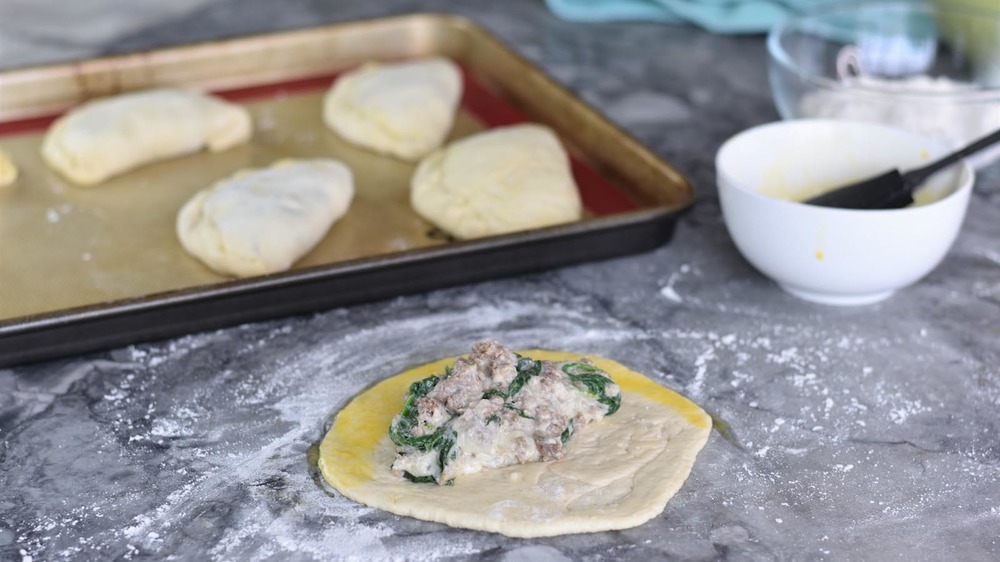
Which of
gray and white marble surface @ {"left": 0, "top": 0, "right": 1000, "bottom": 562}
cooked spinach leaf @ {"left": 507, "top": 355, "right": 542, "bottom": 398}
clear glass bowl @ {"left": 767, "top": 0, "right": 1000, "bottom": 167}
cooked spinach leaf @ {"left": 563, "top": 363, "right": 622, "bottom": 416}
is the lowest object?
gray and white marble surface @ {"left": 0, "top": 0, "right": 1000, "bottom": 562}

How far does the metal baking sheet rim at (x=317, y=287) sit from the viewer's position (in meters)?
1.50

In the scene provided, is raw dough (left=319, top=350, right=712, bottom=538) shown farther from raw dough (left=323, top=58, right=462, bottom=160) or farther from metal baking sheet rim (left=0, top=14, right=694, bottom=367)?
raw dough (left=323, top=58, right=462, bottom=160)

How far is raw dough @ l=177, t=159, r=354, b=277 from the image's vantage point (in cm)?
178

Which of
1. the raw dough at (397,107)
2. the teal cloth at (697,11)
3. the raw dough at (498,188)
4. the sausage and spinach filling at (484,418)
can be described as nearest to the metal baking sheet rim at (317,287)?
the raw dough at (498,188)

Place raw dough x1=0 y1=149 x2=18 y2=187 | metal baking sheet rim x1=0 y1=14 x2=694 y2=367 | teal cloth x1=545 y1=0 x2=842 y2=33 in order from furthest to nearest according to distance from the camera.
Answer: teal cloth x1=545 y1=0 x2=842 y2=33, raw dough x1=0 y1=149 x2=18 y2=187, metal baking sheet rim x1=0 y1=14 x2=694 y2=367

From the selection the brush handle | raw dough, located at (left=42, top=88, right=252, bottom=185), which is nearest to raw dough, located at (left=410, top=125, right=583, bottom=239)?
raw dough, located at (left=42, top=88, right=252, bottom=185)

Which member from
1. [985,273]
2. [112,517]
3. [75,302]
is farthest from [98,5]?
[985,273]

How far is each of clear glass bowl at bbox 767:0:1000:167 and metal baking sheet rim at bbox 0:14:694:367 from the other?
1.27ft

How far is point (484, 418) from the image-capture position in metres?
1.32

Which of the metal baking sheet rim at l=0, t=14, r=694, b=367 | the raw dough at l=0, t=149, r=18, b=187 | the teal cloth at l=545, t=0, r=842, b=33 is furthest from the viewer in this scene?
the teal cloth at l=545, t=0, r=842, b=33

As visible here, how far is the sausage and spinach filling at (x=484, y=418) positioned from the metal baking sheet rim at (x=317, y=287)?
0.29 m

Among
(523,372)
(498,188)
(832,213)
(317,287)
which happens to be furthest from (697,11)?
(523,372)

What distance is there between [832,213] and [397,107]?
3.12 feet

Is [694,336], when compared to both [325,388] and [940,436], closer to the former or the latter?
[940,436]
